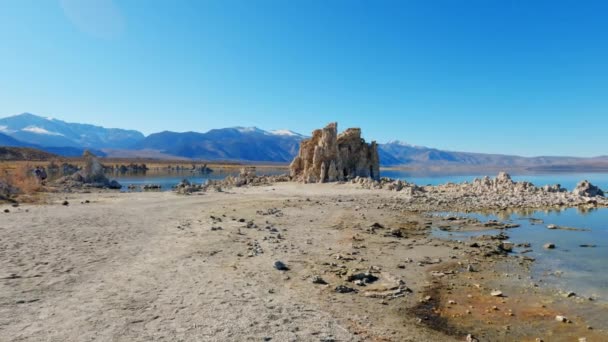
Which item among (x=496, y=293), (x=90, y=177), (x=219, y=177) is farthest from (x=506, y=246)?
(x=219, y=177)

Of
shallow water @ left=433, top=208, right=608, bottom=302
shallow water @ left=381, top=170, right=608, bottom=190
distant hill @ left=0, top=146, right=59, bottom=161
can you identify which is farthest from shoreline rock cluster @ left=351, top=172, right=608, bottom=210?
distant hill @ left=0, top=146, right=59, bottom=161

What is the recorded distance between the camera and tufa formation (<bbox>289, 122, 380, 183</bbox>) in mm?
52500

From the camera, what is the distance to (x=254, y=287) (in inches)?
425

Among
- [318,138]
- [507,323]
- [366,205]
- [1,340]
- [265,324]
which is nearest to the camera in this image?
[1,340]

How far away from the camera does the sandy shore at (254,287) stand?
8.19 meters

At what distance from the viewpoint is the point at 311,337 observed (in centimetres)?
791

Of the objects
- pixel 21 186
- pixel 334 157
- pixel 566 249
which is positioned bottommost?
pixel 566 249

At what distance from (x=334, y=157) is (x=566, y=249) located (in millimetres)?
37206

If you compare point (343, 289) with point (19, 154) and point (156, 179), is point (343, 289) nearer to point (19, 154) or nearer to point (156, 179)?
point (156, 179)

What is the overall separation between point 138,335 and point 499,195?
1516 inches

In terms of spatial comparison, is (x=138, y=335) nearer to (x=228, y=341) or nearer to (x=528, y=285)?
(x=228, y=341)

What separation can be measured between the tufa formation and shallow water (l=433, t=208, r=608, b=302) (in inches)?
1029

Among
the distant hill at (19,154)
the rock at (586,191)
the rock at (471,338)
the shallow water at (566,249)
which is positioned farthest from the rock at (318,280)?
the distant hill at (19,154)

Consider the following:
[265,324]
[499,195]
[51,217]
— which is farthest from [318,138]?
[265,324]
